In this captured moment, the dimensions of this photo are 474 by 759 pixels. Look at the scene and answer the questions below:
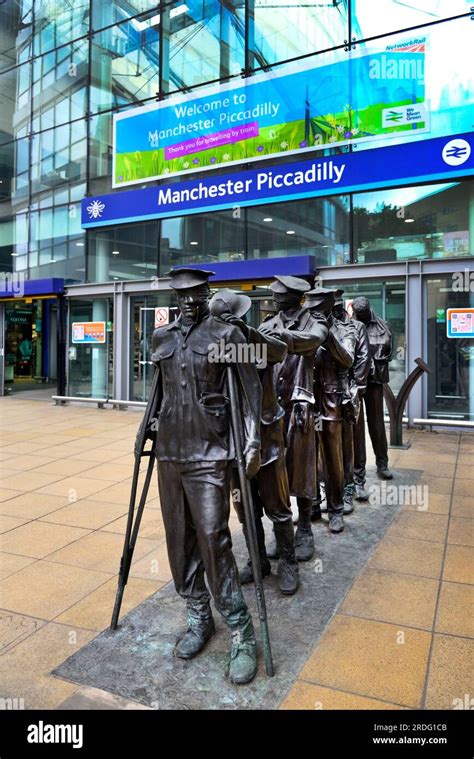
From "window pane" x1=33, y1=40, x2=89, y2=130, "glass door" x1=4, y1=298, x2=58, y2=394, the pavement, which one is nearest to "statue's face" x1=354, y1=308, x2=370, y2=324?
the pavement

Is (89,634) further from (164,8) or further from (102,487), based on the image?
(164,8)

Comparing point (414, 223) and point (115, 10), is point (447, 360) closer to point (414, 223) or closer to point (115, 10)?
point (414, 223)

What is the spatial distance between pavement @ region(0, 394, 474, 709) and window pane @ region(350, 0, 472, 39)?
10.3 metres

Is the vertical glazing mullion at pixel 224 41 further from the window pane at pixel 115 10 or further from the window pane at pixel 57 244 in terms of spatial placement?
the window pane at pixel 57 244

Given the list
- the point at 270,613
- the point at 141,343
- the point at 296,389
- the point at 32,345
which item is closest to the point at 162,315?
the point at 141,343

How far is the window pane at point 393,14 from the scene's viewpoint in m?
11.6

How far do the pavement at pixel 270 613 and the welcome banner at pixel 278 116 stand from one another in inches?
339

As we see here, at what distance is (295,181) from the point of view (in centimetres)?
1227

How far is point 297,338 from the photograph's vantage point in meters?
3.64

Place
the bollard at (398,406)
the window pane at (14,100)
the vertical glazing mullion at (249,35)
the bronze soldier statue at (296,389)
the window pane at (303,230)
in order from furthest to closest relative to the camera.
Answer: the window pane at (14,100), the vertical glazing mullion at (249,35), the window pane at (303,230), the bollard at (398,406), the bronze soldier statue at (296,389)

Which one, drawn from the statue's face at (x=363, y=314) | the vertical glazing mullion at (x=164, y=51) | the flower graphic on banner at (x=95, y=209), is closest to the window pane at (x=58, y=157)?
the flower graphic on banner at (x=95, y=209)

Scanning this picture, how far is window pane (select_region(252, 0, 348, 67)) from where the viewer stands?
1280 centimetres

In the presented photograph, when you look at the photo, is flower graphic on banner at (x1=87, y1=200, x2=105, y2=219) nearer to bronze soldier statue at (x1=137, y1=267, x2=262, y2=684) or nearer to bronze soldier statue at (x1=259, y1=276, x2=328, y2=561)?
bronze soldier statue at (x1=259, y1=276, x2=328, y2=561)

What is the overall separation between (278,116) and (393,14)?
124 inches
